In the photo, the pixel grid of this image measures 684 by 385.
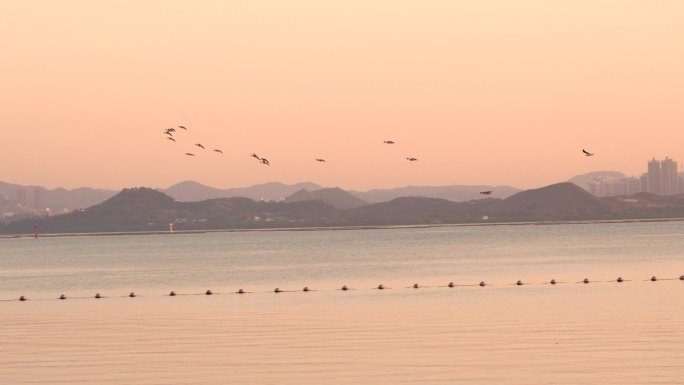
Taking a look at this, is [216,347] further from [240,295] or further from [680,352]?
[240,295]

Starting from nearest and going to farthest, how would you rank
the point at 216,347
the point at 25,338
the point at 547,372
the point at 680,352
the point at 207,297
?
1. the point at 547,372
2. the point at 680,352
3. the point at 216,347
4. the point at 25,338
5. the point at 207,297

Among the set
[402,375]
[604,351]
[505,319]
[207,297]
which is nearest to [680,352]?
[604,351]

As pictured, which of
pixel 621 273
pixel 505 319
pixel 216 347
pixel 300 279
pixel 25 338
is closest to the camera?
pixel 216 347

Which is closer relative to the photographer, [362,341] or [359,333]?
[362,341]

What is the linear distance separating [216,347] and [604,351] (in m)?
11.8

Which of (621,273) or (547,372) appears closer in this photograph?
(547,372)

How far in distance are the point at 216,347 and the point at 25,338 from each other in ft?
28.1

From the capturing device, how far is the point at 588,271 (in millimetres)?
91938

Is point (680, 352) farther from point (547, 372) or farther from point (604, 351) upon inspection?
point (547, 372)

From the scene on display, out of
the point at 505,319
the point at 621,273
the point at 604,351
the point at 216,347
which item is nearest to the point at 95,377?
the point at 216,347

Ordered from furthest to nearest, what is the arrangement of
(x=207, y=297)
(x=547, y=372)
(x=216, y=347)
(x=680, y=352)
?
1. (x=207, y=297)
2. (x=216, y=347)
3. (x=680, y=352)
4. (x=547, y=372)

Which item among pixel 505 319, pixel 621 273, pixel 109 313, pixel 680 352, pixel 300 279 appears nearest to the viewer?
pixel 680 352

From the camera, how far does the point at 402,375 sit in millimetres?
32656

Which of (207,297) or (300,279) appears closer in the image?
(207,297)
